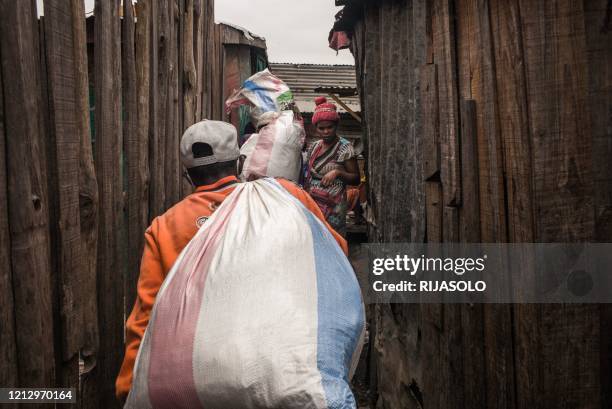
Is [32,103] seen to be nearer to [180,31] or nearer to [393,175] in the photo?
[180,31]

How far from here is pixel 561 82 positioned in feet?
5.92

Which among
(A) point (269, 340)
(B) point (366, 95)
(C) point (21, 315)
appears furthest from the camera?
(B) point (366, 95)

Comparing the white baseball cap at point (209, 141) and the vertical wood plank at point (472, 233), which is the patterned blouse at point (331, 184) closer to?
the vertical wood plank at point (472, 233)

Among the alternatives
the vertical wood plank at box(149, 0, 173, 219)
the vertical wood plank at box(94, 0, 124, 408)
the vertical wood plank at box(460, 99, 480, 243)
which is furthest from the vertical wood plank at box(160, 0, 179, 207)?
the vertical wood plank at box(460, 99, 480, 243)

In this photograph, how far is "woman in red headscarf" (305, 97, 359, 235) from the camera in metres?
5.66

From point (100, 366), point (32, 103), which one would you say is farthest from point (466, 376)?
point (32, 103)

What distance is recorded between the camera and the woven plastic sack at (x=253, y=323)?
4.57 feet

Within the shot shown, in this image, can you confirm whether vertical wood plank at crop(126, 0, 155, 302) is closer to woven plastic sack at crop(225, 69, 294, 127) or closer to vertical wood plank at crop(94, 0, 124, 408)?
vertical wood plank at crop(94, 0, 124, 408)

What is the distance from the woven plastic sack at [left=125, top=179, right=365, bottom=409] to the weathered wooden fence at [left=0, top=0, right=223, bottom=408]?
1.13 ft

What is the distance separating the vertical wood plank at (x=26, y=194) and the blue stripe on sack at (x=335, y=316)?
786 millimetres

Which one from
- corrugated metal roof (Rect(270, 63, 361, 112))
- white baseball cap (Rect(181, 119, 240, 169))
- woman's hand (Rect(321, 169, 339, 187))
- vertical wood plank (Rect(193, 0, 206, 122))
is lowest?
woman's hand (Rect(321, 169, 339, 187))

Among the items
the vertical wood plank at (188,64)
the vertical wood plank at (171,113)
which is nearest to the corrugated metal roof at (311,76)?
the vertical wood plank at (188,64)

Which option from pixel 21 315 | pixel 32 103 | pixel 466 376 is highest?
pixel 32 103

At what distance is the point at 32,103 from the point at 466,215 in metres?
1.63
